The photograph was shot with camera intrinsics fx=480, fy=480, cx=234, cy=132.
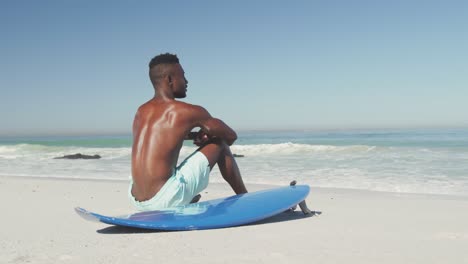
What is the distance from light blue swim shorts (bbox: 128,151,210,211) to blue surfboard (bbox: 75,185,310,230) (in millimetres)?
81

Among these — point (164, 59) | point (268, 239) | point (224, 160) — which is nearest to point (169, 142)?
point (224, 160)

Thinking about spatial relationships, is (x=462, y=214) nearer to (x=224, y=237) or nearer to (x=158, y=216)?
(x=224, y=237)

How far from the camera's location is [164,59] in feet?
12.2

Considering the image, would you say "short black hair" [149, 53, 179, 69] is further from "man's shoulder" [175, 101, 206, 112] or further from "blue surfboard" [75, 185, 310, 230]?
"blue surfboard" [75, 185, 310, 230]

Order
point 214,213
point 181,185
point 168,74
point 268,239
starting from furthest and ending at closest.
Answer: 1. point 168,74
2. point 181,185
3. point 214,213
4. point 268,239

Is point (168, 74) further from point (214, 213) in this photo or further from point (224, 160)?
point (214, 213)

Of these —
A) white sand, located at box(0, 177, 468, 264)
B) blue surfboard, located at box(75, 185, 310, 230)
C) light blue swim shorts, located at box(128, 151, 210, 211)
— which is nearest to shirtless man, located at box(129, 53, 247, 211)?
light blue swim shorts, located at box(128, 151, 210, 211)

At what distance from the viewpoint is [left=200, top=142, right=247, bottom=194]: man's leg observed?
3.62m

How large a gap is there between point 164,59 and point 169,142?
26.8 inches

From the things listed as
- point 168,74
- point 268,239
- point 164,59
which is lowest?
point 268,239

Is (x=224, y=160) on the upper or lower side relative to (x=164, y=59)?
lower

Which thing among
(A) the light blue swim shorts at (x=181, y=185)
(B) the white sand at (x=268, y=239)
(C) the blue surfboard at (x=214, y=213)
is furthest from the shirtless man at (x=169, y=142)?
(B) the white sand at (x=268, y=239)

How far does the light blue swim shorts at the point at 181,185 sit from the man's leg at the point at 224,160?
5cm

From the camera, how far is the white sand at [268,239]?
2.56 meters
